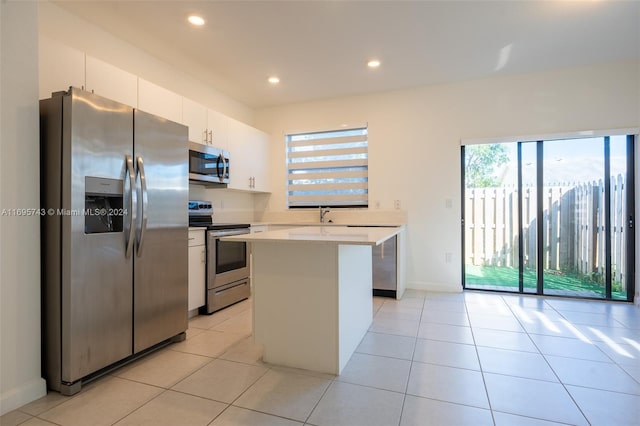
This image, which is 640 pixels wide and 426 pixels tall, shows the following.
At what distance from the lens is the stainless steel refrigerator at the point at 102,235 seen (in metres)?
1.82

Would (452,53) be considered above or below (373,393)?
above

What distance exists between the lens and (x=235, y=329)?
287 cm

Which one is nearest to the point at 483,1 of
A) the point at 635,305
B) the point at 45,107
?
the point at 45,107

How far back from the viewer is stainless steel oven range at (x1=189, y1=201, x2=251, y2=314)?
3.29 m

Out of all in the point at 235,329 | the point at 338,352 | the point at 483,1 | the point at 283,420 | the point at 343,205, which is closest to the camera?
the point at 283,420

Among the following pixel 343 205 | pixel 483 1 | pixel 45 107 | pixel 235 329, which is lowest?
pixel 235 329

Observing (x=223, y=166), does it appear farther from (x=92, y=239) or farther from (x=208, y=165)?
(x=92, y=239)

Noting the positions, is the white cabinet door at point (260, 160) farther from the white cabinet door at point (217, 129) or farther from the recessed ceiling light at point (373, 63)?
the recessed ceiling light at point (373, 63)

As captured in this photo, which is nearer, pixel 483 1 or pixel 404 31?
pixel 483 1

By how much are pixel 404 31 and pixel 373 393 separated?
2.90 m

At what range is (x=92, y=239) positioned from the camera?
192cm

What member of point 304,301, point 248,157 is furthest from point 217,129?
point 304,301

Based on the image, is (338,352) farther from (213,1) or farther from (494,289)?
(494,289)

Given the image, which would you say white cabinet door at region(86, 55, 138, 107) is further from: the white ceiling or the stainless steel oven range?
the stainless steel oven range
